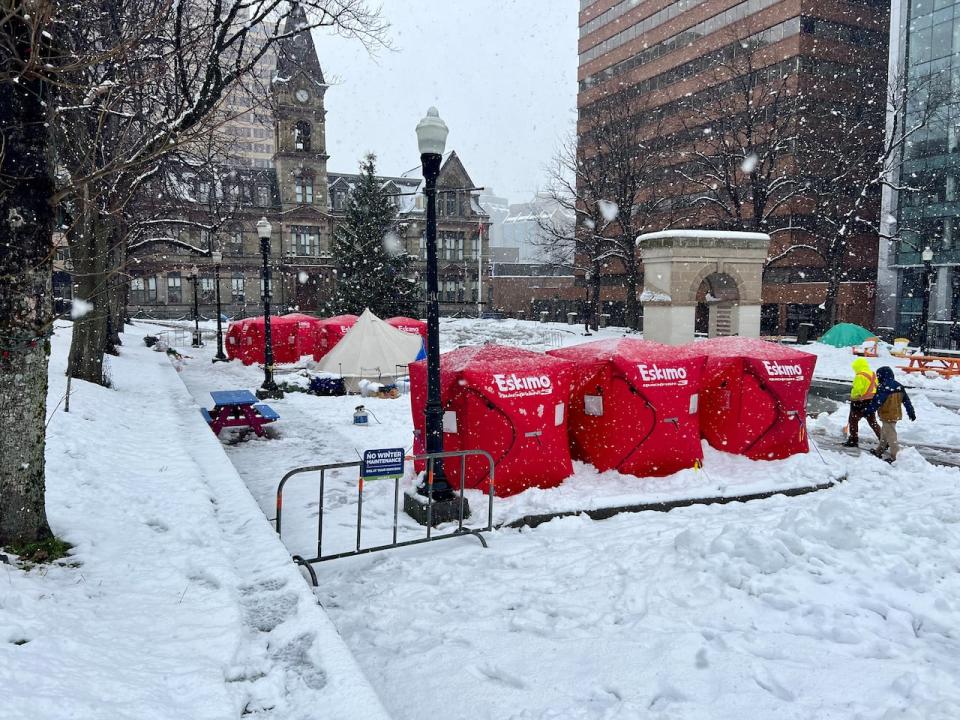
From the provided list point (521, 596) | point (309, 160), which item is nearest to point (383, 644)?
point (521, 596)

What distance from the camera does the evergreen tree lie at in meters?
39.4

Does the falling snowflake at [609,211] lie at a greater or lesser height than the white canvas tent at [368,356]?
greater

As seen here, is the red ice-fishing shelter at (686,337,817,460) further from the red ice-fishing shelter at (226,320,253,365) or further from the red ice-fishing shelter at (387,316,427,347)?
the red ice-fishing shelter at (226,320,253,365)

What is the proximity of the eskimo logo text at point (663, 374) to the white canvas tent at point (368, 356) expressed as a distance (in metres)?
11.4

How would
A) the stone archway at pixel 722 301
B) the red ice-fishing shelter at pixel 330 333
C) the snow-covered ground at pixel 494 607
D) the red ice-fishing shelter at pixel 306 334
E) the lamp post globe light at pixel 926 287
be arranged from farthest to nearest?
the red ice-fishing shelter at pixel 306 334 → the stone archway at pixel 722 301 → the red ice-fishing shelter at pixel 330 333 → the lamp post globe light at pixel 926 287 → the snow-covered ground at pixel 494 607

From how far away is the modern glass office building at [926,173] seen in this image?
1364 inches

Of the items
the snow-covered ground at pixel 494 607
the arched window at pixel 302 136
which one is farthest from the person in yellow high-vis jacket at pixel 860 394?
the arched window at pixel 302 136

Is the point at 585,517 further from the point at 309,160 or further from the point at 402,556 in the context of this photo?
the point at 309,160

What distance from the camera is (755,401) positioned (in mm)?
9398

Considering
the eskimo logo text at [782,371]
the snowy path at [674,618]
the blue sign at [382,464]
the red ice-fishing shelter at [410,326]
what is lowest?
the snowy path at [674,618]

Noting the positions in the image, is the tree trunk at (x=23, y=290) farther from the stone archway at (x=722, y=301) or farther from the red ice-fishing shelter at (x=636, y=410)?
the stone archway at (x=722, y=301)

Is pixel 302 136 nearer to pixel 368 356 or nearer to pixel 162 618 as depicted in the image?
pixel 368 356

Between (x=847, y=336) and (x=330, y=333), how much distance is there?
22.8 meters

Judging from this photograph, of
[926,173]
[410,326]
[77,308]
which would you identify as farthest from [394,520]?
[926,173]
